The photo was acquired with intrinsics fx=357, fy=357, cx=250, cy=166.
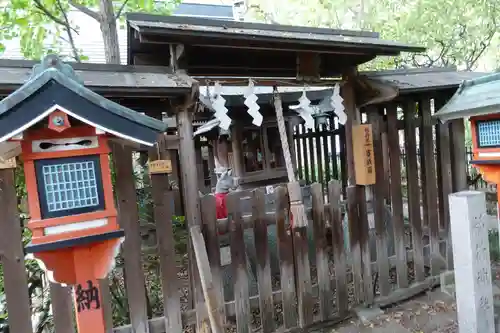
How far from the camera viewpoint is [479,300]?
3555mm

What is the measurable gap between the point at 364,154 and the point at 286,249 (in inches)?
66.9

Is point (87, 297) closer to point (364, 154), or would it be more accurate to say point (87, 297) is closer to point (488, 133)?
point (364, 154)

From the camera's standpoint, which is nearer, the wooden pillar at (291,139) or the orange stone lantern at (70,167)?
the orange stone lantern at (70,167)

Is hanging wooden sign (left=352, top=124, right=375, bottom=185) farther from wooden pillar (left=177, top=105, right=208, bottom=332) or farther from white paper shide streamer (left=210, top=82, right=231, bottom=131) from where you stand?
wooden pillar (left=177, top=105, right=208, bottom=332)

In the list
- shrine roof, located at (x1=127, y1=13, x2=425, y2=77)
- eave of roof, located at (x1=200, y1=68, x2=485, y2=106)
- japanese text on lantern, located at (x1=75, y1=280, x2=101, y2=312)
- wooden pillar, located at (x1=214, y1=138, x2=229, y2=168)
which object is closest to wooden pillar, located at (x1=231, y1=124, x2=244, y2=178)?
wooden pillar, located at (x1=214, y1=138, x2=229, y2=168)

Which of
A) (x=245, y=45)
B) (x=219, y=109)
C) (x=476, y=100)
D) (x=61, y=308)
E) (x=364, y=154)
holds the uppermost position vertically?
(x=245, y=45)

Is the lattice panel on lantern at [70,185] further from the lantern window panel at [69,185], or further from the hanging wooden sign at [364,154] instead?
the hanging wooden sign at [364,154]

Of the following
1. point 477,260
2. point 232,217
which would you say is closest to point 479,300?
point 477,260

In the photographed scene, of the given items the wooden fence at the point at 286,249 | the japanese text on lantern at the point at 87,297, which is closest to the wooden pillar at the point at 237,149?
the wooden fence at the point at 286,249

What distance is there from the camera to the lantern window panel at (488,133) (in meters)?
3.86

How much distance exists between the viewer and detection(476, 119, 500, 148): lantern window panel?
152 inches

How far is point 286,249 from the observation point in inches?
177

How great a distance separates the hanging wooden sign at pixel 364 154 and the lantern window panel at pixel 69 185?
358 cm

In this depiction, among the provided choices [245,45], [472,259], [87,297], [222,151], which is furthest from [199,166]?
[87,297]
